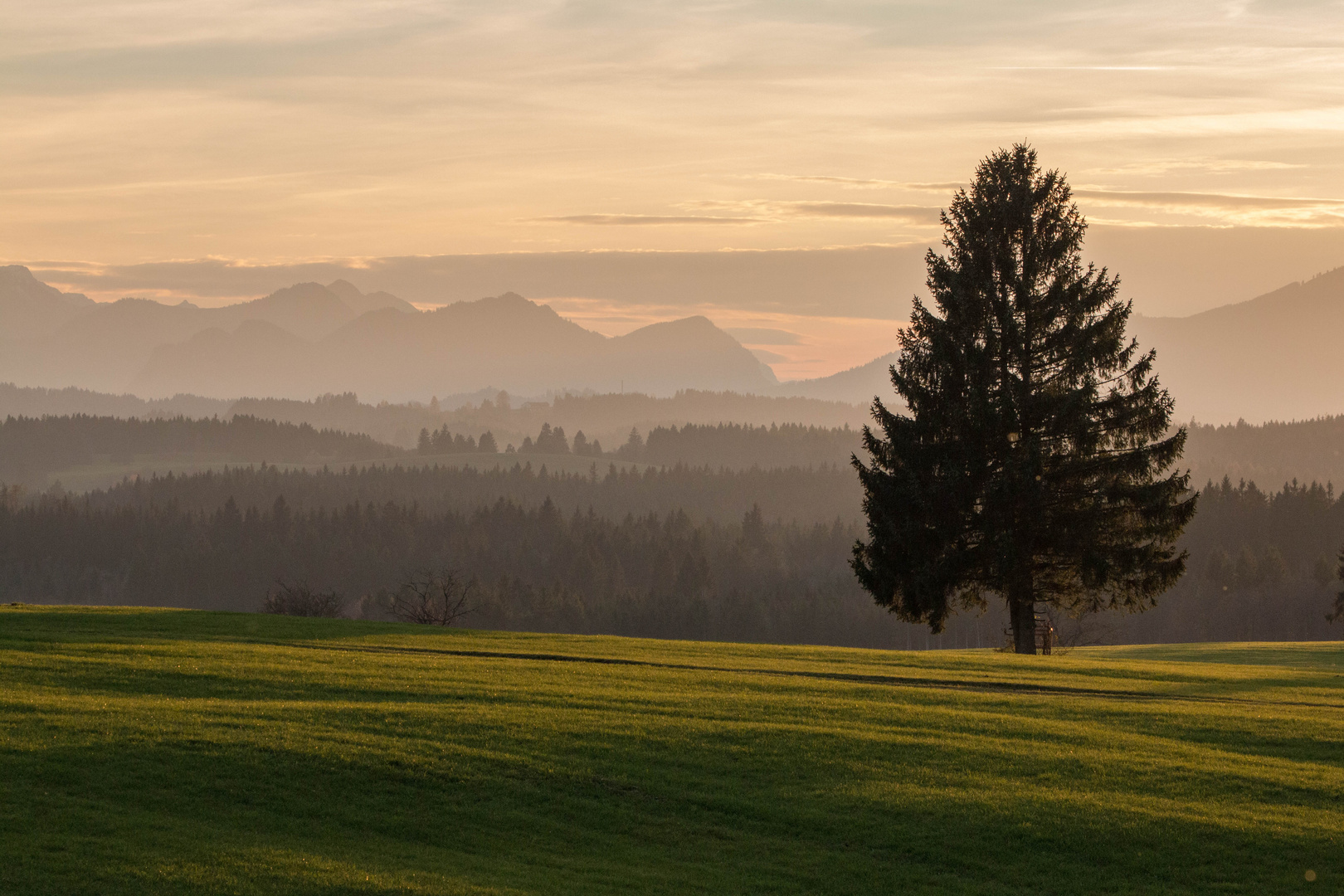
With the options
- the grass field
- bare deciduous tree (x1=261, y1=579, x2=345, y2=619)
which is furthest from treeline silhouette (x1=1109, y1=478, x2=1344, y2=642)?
the grass field

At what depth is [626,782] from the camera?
18.6 metres

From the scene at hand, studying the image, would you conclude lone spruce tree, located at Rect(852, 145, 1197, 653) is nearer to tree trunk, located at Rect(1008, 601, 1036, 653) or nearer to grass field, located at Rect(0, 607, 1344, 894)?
tree trunk, located at Rect(1008, 601, 1036, 653)

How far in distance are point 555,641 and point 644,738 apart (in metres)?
14.4

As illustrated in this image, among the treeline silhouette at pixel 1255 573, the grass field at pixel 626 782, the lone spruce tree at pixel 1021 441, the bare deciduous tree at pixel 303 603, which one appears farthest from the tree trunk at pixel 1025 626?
the treeline silhouette at pixel 1255 573

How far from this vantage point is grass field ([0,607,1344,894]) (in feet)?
50.4

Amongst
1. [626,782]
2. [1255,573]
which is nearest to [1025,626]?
[626,782]

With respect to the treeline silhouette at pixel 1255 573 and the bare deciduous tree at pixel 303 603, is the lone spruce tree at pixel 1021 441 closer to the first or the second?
the bare deciduous tree at pixel 303 603

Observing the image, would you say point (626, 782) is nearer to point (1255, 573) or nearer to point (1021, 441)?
point (1021, 441)

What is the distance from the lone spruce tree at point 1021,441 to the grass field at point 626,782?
12547 mm

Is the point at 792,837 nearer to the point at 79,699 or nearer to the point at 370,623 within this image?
the point at 79,699

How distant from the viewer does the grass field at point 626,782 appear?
1535 cm

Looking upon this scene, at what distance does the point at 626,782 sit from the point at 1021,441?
25661 mm

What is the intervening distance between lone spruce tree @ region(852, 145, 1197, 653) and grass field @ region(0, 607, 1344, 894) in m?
12.5

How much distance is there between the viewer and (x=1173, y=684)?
96.7ft
